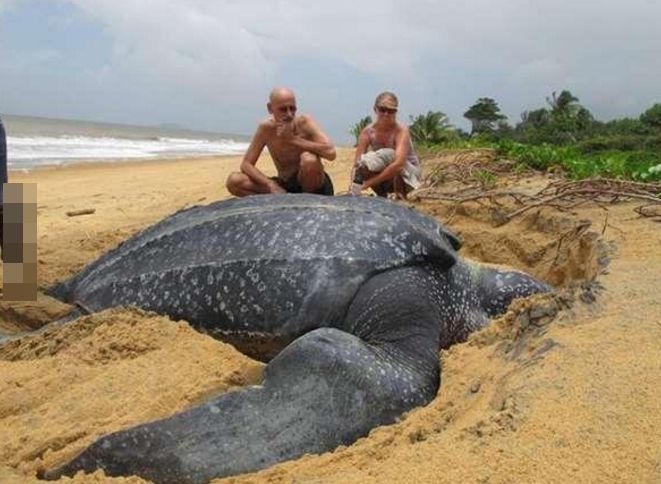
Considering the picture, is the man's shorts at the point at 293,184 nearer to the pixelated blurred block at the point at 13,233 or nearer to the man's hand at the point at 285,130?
the man's hand at the point at 285,130

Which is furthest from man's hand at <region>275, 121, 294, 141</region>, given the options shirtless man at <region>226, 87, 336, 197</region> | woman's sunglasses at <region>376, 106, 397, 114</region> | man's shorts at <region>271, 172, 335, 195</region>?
woman's sunglasses at <region>376, 106, 397, 114</region>

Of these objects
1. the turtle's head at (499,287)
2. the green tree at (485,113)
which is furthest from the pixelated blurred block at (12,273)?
the green tree at (485,113)

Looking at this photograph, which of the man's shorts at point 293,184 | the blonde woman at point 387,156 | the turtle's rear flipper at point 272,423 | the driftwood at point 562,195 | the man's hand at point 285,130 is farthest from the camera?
the blonde woman at point 387,156

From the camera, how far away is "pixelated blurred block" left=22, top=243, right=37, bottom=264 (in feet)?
9.77

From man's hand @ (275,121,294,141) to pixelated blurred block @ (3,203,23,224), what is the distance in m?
1.39

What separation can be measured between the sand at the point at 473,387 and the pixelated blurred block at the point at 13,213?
0.38m

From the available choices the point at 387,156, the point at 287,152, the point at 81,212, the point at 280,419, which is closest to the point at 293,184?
the point at 287,152

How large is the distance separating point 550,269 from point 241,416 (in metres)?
2.15

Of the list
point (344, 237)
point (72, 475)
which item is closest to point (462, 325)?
point (344, 237)

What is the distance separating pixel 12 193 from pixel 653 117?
18.7m

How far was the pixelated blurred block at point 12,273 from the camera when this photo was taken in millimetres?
2958

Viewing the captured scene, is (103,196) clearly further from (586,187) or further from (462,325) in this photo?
(462,325)

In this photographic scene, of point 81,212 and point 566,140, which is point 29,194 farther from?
point 566,140

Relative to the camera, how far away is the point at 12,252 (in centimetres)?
298
